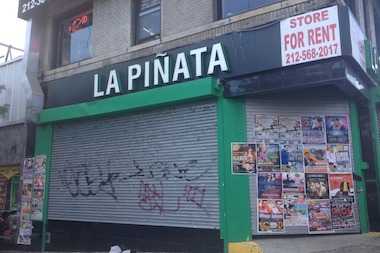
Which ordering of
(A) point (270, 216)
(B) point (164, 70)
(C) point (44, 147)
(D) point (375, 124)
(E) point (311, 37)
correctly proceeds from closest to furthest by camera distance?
1. (E) point (311, 37)
2. (A) point (270, 216)
3. (D) point (375, 124)
4. (B) point (164, 70)
5. (C) point (44, 147)

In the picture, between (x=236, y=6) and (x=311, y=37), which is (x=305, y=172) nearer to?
(x=311, y=37)

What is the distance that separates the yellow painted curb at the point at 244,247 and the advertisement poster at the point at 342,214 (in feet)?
5.83

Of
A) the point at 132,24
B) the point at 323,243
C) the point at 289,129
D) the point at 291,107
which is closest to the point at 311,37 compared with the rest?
the point at 291,107

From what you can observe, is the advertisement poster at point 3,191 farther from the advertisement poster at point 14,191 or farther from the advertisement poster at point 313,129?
the advertisement poster at point 313,129

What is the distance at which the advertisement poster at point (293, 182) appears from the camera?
25.6 ft

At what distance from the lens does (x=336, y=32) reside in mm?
6969

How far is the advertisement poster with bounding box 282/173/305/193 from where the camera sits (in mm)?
7801

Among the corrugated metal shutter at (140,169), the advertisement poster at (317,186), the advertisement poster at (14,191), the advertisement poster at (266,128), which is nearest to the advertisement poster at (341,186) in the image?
the advertisement poster at (317,186)

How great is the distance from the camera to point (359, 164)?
26.5 feet

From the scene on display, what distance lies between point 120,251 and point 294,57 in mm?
5679

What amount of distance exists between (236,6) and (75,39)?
5525 mm

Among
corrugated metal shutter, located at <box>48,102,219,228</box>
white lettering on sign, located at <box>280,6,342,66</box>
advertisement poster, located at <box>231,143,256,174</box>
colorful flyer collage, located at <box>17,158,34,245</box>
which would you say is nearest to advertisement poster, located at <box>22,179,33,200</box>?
colorful flyer collage, located at <box>17,158,34,245</box>

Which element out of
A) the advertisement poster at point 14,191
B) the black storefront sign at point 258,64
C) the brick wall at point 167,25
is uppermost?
the brick wall at point 167,25

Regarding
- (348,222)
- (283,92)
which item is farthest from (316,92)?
(348,222)
